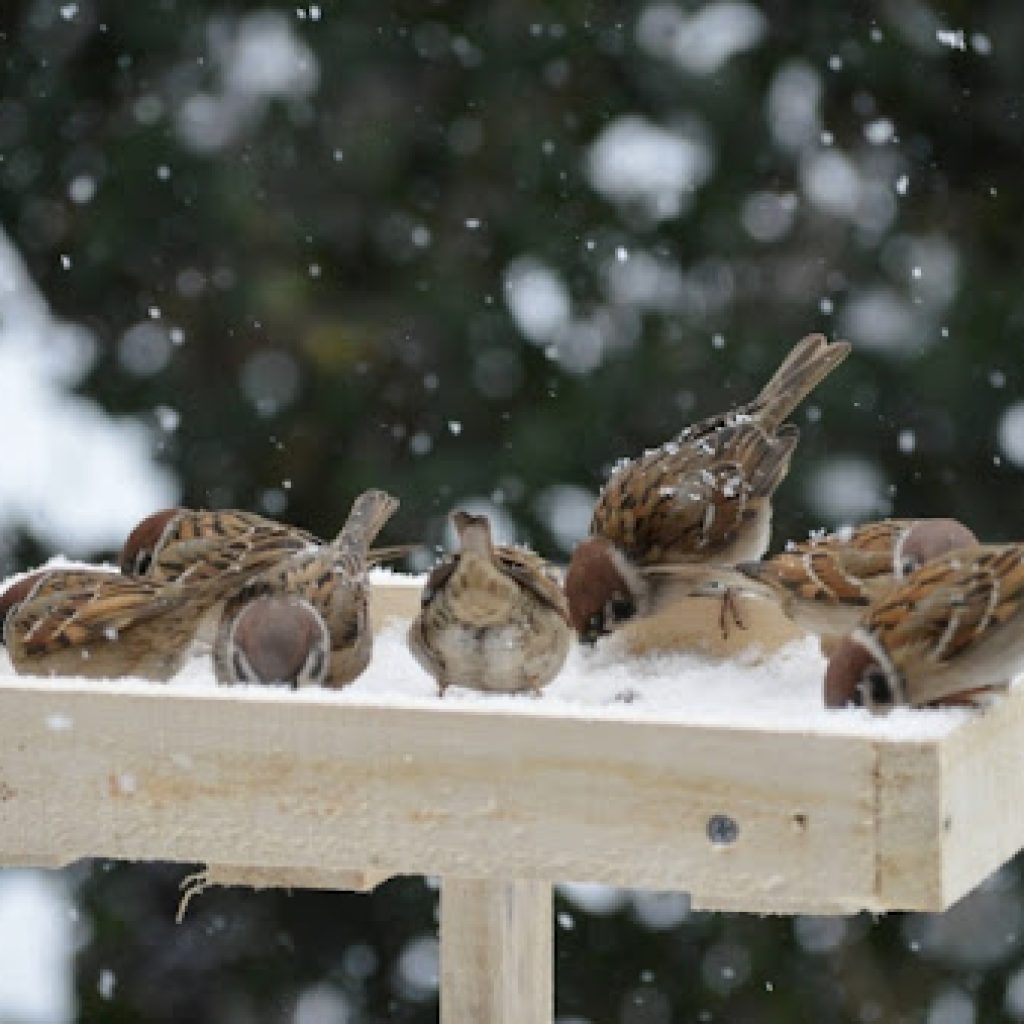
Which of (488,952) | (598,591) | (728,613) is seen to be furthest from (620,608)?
(488,952)

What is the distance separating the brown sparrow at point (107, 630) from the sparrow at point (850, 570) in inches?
20.6

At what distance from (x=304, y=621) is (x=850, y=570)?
0.51 metres

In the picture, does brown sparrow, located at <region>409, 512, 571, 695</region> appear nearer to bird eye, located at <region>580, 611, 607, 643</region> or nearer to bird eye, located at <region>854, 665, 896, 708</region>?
bird eye, located at <region>580, 611, 607, 643</region>

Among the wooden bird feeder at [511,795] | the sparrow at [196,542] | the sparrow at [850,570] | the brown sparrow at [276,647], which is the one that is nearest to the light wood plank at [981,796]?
the wooden bird feeder at [511,795]

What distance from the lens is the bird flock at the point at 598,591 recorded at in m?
2.62

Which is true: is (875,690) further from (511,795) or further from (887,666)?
(511,795)

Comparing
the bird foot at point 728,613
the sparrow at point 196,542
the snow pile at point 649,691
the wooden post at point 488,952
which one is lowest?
the wooden post at point 488,952

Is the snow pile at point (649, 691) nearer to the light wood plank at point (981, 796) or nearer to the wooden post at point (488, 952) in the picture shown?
the light wood plank at point (981, 796)

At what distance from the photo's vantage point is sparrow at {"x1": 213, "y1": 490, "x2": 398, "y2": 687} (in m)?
2.74

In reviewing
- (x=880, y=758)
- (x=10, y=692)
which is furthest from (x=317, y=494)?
(x=880, y=758)

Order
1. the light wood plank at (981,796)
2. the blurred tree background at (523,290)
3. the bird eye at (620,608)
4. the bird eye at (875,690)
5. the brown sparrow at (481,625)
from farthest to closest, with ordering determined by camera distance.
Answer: the blurred tree background at (523,290), the bird eye at (620,608), the brown sparrow at (481,625), the bird eye at (875,690), the light wood plank at (981,796)

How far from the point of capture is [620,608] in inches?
119

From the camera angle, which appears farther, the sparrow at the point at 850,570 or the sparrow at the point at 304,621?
the sparrow at the point at 850,570

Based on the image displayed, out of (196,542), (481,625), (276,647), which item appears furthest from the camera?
(196,542)
